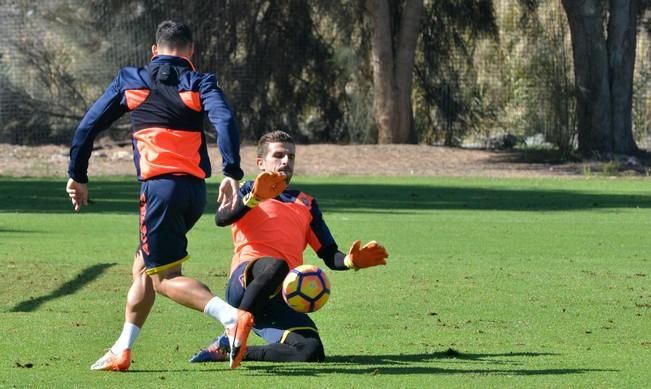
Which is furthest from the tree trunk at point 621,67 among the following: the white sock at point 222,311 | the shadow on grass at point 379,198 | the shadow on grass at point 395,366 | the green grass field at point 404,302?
the white sock at point 222,311

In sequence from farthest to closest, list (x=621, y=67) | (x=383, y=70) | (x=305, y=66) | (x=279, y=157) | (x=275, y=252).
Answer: (x=305, y=66) < (x=383, y=70) < (x=621, y=67) < (x=275, y=252) < (x=279, y=157)

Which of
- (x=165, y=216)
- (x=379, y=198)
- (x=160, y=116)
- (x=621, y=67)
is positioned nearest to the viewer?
(x=165, y=216)

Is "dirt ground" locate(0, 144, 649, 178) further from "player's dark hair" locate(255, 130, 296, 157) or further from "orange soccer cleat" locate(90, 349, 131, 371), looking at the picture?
"orange soccer cleat" locate(90, 349, 131, 371)

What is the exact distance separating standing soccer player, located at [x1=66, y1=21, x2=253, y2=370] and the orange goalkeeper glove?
179mm

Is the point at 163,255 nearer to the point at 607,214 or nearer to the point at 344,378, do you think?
the point at 344,378

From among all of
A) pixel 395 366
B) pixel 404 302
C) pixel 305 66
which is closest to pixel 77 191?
pixel 395 366

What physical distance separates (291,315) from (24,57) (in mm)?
27775

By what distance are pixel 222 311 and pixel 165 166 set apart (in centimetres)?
84

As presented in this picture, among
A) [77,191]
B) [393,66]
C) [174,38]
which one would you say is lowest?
[77,191]

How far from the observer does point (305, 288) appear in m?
7.81

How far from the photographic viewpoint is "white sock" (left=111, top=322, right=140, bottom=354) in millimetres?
7680

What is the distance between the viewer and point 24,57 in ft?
114

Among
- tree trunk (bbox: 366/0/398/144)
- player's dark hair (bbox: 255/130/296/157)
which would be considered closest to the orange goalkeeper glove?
player's dark hair (bbox: 255/130/296/157)

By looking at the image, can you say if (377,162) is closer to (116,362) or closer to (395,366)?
(395,366)
